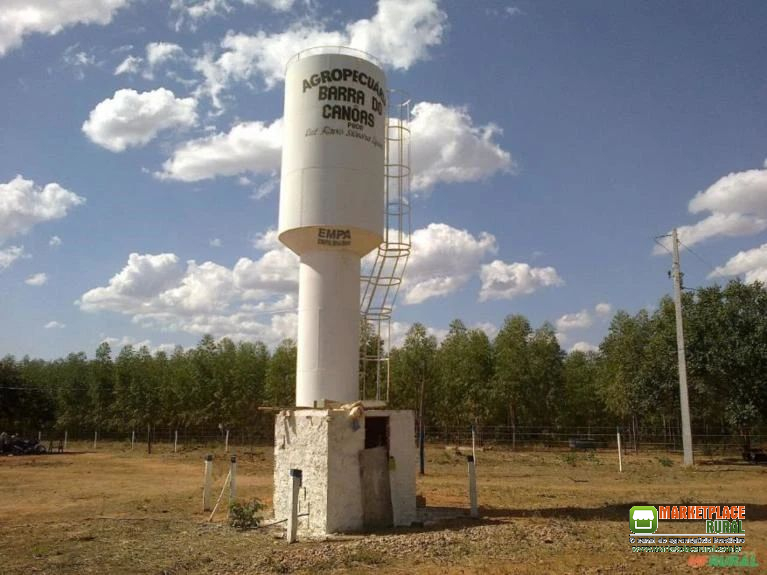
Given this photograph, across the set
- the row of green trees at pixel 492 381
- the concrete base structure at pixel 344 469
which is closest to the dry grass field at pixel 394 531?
the concrete base structure at pixel 344 469

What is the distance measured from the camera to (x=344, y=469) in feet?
43.3

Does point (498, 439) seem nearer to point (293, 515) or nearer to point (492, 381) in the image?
point (492, 381)

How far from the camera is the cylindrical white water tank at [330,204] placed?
47.9ft

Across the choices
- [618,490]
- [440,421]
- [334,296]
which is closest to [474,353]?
[440,421]

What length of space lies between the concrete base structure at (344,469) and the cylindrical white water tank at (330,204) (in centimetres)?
100

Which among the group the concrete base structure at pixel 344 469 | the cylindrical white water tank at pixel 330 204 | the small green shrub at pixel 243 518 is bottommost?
the small green shrub at pixel 243 518

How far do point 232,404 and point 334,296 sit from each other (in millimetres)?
44216

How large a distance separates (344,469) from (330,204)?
233 inches

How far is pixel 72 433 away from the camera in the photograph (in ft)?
220

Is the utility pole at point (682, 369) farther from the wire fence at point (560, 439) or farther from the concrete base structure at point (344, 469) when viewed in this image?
the concrete base structure at point (344, 469)

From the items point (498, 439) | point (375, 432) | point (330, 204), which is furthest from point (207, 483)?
point (498, 439)

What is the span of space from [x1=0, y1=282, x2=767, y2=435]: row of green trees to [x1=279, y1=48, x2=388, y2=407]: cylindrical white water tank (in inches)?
1029

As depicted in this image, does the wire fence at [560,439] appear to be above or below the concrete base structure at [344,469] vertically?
below

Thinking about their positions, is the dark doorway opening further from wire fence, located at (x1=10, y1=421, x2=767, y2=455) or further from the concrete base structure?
wire fence, located at (x1=10, y1=421, x2=767, y2=455)
